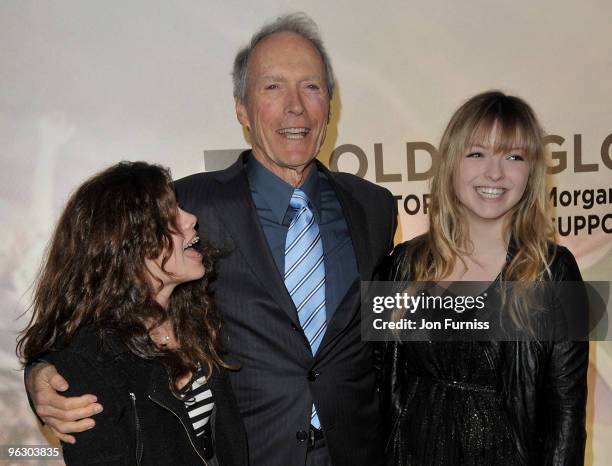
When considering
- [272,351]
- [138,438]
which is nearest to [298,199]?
[272,351]

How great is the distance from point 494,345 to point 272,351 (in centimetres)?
62

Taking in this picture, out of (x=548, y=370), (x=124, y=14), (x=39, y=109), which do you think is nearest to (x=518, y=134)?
(x=548, y=370)

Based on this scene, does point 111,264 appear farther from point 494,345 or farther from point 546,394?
point 546,394

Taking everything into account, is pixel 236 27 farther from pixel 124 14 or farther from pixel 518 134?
pixel 518 134

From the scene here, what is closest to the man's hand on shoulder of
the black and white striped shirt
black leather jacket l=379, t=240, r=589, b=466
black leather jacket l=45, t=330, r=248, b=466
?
black leather jacket l=45, t=330, r=248, b=466

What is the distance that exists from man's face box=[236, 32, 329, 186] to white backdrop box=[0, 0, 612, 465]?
0.78m

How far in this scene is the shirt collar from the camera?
6.40 feet

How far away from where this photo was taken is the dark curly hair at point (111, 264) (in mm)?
1390

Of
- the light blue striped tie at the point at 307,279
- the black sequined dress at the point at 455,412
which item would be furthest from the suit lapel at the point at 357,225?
the black sequined dress at the point at 455,412

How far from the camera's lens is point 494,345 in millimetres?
1750

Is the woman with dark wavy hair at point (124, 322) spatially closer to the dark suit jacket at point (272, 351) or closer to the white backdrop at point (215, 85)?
the dark suit jacket at point (272, 351)

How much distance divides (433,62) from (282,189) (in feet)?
4.15

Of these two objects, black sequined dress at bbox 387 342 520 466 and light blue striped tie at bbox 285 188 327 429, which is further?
light blue striped tie at bbox 285 188 327 429

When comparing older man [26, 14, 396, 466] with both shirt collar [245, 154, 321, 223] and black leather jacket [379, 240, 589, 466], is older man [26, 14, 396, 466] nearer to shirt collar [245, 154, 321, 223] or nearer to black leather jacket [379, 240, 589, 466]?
shirt collar [245, 154, 321, 223]
